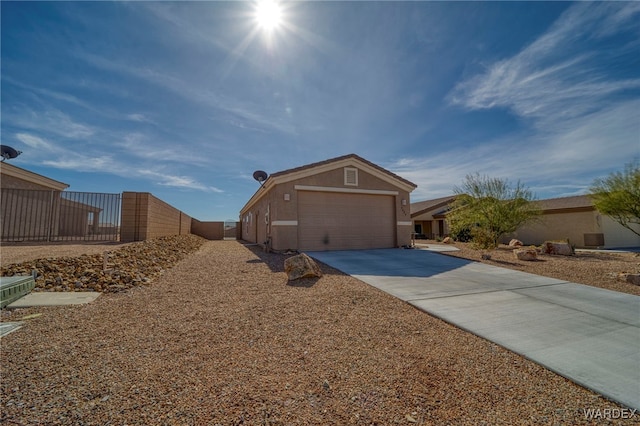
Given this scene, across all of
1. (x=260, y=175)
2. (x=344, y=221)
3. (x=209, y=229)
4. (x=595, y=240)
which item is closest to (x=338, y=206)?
(x=344, y=221)

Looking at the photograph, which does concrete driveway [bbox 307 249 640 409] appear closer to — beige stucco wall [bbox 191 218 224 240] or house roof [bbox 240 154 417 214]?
house roof [bbox 240 154 417 214]

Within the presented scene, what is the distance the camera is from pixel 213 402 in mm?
2113

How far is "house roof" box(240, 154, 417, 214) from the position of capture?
37.0 ft

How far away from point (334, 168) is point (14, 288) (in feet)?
33.8

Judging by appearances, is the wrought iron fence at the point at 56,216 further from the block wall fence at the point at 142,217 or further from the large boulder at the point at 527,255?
the large boulder at the point at 527,255

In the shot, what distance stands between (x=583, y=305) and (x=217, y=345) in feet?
19.9

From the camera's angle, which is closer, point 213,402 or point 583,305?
point 213,402

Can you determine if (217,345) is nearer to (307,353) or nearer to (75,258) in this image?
(307,353)

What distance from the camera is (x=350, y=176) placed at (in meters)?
12.5

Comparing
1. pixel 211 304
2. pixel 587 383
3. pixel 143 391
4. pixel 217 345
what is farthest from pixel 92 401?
pixel 587 383

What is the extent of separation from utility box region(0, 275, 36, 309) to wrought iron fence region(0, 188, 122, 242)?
706cm

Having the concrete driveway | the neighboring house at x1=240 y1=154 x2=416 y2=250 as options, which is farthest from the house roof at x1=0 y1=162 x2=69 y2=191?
the concrete driveway

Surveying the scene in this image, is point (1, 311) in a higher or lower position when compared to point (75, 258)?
lower

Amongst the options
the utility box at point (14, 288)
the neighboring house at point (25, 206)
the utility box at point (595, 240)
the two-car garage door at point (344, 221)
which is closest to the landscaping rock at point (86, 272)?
the utility box at point (14, 288)
